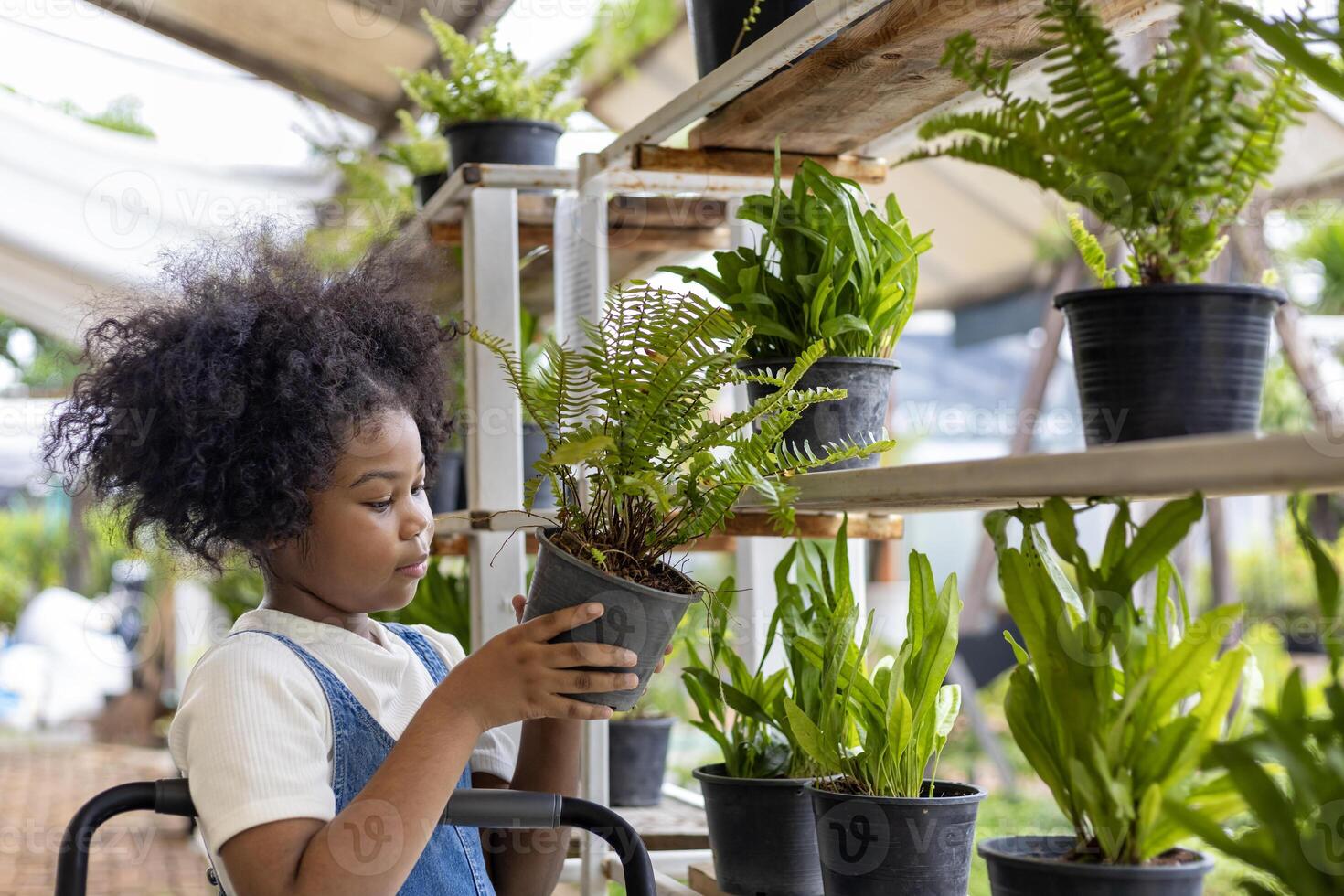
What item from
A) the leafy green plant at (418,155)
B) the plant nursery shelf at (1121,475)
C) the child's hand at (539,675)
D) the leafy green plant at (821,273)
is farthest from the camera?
the leafy green plant at (418,155)

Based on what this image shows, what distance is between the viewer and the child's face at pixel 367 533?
51.6 inches

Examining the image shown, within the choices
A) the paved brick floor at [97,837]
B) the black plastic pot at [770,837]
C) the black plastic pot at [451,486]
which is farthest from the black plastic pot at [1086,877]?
the paved brick floor at [97,837]

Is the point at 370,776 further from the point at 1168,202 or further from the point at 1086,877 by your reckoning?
the point at 1168,202

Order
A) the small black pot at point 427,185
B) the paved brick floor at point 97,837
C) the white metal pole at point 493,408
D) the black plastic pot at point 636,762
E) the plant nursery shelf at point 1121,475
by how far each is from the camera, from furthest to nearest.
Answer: the paved brick floor at point 97,837
the small black pot at point 427,185
the black plastic pot at point 636,762
the white metal pole at point 493,408
the plant nursery shelf at point 1121,475

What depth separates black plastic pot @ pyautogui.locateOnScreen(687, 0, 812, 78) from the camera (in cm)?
142

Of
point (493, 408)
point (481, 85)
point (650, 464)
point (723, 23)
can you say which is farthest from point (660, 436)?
point (481, 85)

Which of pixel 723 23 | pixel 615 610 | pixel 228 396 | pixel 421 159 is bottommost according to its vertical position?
Result: pixel 615 610

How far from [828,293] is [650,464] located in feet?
0.99

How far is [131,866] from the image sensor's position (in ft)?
14.2

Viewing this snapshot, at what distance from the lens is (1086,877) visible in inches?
34.4

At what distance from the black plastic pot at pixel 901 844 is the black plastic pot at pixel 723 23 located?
0.83 metres

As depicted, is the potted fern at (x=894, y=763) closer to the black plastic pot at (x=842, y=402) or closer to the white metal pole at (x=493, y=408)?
the black plastic pot at (x=842, y=402)

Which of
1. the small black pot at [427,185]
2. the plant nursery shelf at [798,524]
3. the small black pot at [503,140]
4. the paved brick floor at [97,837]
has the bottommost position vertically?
the paved brick floor at [97,837]

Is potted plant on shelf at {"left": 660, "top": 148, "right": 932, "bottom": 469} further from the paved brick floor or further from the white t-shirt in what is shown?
the paved brick floor
